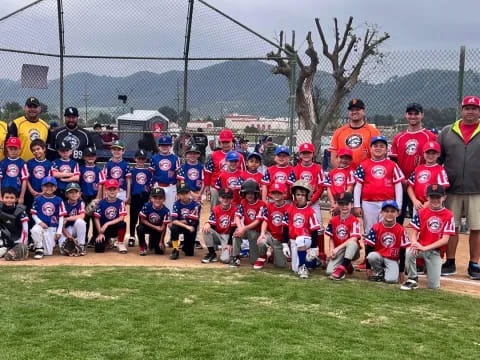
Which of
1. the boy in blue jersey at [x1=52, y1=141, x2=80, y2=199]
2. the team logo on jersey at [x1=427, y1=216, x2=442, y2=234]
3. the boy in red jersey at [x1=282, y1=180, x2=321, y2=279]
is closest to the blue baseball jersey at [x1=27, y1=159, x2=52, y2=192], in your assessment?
the boy in blue jersey at [x1=52, y1=141, x2=80, y2=199]

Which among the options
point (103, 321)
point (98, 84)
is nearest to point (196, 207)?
point (103, 321)

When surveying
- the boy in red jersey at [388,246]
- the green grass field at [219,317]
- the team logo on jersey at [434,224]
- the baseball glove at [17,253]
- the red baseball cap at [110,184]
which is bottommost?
the green grass field at [219,317]

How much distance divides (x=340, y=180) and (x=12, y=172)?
4.25m

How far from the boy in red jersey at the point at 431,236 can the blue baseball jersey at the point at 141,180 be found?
12.5 feet

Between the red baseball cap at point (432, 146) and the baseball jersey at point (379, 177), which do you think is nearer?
the red baseball cap at point (432, 146)

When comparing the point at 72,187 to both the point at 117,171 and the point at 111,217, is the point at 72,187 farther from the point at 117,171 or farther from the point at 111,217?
the point at 117,171

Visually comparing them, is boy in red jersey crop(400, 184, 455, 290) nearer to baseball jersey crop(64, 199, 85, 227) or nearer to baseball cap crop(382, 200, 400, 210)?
baseball cap crop(382, 200, 400, 210)

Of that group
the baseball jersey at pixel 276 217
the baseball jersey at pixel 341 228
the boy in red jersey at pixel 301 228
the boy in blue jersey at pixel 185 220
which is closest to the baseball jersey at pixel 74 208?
the boy in blue jersey at pixel 185 220

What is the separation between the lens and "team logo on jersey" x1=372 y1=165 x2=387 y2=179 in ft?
21.3

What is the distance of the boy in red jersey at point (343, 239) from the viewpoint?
6.30 m

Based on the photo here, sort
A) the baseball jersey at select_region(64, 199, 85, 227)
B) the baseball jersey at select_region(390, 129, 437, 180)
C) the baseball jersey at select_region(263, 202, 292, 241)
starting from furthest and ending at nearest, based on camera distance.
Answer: the baseball jersey at select_region(64, 199, 85, 227), the baseball jersey at select_region(263, 202, 292, 241), the baseball jersey at select_region(390, 129, 437, 180)

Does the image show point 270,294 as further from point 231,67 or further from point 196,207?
point 231,67

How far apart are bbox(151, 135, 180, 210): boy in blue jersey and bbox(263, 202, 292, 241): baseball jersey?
1.73 m

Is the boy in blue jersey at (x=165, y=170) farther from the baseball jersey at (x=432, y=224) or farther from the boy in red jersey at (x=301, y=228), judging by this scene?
the baseball jersey at (x=432, y=224)
